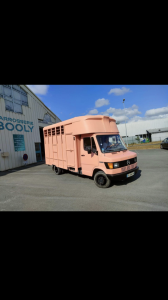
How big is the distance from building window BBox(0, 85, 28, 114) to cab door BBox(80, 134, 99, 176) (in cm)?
969

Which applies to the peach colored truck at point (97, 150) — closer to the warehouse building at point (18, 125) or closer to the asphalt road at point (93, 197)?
the asphalt road at point (93, 197)

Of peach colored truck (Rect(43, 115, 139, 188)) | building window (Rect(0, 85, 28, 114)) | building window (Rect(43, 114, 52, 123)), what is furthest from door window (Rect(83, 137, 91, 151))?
building window (Rect(43, 114, 52, 123))

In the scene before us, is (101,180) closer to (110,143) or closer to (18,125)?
(110,143)

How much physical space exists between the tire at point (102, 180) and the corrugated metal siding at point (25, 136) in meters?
9.18

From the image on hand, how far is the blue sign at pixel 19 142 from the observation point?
1250 cm

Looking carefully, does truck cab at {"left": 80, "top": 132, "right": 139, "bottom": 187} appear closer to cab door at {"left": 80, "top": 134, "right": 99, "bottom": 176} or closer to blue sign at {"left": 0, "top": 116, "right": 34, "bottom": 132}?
cab door at {"left": 80, "top": 134, "right": 99, "bottom": 176}

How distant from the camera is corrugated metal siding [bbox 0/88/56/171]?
11.4 meters

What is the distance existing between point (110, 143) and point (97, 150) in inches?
29.6

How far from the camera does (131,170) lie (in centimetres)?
562

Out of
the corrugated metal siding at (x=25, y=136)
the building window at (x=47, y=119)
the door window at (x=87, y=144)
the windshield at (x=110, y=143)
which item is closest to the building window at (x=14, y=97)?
the corrugated metal siding at (x=25, y=136)
